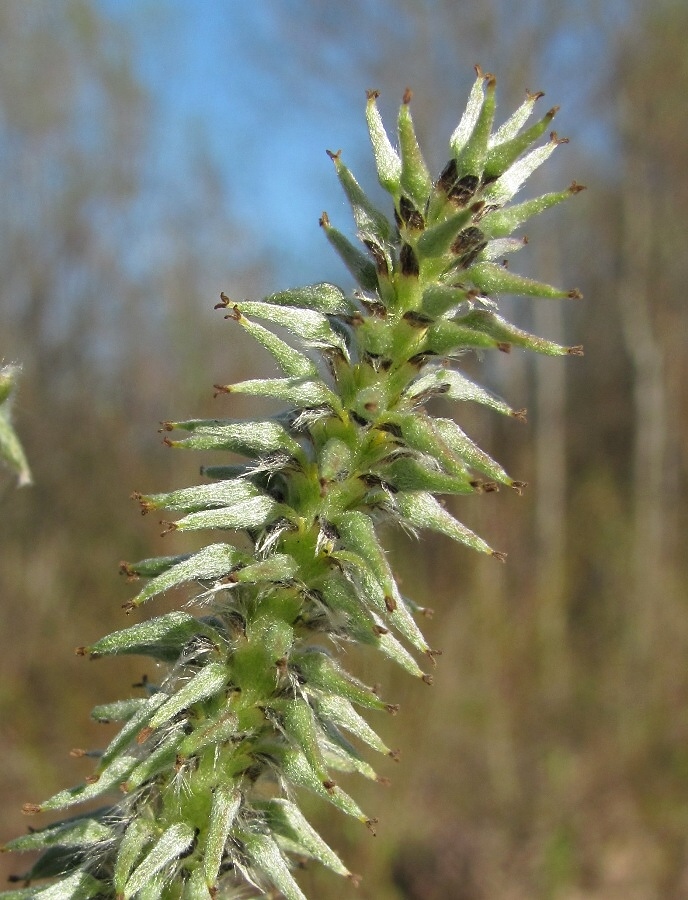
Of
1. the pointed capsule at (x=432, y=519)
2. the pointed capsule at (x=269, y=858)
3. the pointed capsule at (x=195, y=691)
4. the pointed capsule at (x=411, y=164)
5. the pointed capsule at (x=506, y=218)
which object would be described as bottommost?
the pointed capsule at (x=269, y=858)

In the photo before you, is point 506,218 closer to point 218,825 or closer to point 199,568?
point 199,568

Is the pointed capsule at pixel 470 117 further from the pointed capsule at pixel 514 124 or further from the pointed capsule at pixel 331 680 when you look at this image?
the pointed capsule at pixel 331 680

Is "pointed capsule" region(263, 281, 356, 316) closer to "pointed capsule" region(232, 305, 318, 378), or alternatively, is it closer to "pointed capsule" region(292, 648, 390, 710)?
"pointed capsule" region(232, 305, 318, 378)

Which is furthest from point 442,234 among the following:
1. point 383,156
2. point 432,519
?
point 432,519

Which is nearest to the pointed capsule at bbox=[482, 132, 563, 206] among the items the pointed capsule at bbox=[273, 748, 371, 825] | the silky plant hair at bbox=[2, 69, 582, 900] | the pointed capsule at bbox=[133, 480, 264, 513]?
the silky plant hair at bbox=[2, 69, 582, 900]

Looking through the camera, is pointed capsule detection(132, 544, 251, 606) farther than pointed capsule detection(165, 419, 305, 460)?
No

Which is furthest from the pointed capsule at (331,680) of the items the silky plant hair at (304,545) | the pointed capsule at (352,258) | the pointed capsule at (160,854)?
the pointed capsule at (352,258)

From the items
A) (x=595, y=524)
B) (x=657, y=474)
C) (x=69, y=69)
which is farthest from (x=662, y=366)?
(x=69, y=69)
